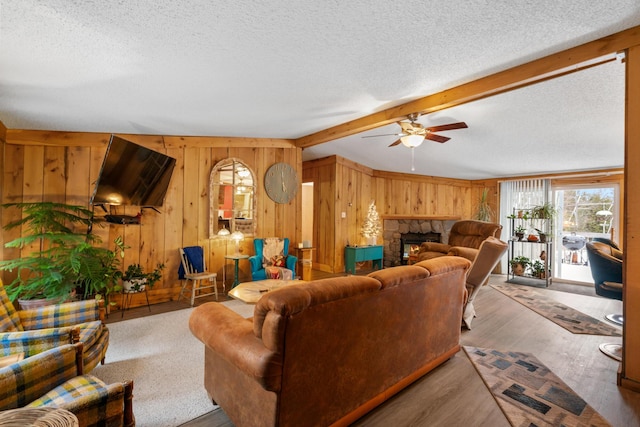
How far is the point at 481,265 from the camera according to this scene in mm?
3256

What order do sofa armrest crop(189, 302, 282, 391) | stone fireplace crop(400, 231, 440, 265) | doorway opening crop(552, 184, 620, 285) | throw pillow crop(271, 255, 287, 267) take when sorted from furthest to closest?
stone fireplace crop(400, 231, 440, 265)
doorway opening crop(552, 184, 620, 285)
throw pillow crop(271, 255, 287, 267)
sofa armrest crop(189, 302, 282, 391)

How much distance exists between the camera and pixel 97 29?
1718mm

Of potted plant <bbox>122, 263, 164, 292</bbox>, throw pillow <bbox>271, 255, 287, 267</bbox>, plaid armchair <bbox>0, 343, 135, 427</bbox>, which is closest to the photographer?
plaid armchair <bbox>0, 343, 135, 427</bbox>

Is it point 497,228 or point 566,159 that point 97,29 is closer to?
point 497,228

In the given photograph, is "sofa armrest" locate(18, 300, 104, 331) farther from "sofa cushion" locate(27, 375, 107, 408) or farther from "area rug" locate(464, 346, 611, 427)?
"area rug" locate(464, 346, 611, 427)

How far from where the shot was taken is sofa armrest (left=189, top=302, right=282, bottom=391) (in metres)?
1.29

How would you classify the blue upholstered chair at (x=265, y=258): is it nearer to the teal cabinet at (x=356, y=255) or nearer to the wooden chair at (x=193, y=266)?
the wooden chair at (x=193, y=266)

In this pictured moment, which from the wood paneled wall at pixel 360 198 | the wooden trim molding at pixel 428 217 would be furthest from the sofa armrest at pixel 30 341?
the wooden trim molding at pixel 428 217

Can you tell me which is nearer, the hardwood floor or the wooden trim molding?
the hardwood floor

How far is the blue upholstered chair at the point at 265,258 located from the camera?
4371mm

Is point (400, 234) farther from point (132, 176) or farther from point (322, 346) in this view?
point (322, 346)

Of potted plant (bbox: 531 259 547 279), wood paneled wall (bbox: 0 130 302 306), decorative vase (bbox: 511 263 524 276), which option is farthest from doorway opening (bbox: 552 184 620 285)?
wood paneled wall (bbox: 0 130 302 306)

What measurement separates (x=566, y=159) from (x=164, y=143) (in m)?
6.67

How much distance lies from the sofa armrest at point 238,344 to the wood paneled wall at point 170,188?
9.42 feet
